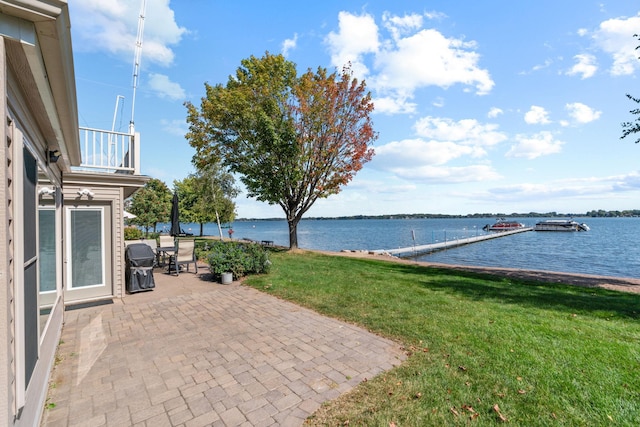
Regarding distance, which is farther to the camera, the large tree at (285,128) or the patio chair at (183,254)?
the large tree at (285,128)

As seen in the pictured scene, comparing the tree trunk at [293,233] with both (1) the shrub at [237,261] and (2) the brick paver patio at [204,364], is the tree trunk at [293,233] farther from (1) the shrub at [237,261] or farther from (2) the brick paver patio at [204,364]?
(2) the brick paver patio at [204,364]

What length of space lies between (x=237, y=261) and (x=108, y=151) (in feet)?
14.3

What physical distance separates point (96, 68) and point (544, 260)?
31.0 metres

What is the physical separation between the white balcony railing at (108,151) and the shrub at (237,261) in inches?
129

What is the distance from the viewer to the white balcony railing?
6488 millimetres

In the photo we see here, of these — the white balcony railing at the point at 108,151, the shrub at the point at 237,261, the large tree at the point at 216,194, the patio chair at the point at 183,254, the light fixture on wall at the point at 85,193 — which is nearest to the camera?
the light fixture on wall at the point at 85,193

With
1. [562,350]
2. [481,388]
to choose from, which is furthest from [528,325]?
[481,388]

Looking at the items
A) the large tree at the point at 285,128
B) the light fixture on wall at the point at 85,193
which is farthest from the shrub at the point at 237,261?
the large tree at the point at 285,128

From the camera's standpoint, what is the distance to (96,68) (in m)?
7.50

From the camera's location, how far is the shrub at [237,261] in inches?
342

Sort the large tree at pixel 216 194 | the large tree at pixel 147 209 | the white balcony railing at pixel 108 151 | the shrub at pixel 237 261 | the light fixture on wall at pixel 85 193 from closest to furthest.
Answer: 1. the light fixture on wall at pixel 85 193
2. the white balcony railing at pixel 108 151
3. the shrub at pixel 237 261
4. the large tree at pixel 147 209
5. the large tree at pixel 216 194

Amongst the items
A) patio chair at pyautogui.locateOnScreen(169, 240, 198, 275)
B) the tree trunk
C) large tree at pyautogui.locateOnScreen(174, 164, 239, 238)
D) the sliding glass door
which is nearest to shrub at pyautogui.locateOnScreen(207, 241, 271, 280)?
patio chair at pyautogui.locateOnScreen(169, 240, 198, 275)

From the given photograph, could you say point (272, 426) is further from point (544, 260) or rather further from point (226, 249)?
point (544, 260)

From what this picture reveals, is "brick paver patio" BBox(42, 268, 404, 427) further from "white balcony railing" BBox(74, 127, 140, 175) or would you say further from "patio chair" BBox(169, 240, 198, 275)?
"patio chair" BBox(169, 240, 198, 275)
